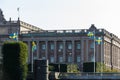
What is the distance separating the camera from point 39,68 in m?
114

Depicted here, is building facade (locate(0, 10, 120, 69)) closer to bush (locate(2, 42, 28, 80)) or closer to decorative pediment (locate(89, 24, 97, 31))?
decorative pediment (locate(89, 24, 97, 31))

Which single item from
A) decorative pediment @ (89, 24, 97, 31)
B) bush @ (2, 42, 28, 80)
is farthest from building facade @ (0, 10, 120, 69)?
bush @ (2, 42, 28, 80)

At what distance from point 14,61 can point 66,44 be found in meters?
63.5

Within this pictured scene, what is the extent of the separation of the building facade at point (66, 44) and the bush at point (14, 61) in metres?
55.7

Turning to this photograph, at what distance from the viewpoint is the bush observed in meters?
111

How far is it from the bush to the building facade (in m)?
55.7

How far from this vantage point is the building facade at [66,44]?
171250 mm

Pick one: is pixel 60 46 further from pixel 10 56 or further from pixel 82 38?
pixel 10 56

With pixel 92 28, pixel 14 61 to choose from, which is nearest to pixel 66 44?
pixel 92 28

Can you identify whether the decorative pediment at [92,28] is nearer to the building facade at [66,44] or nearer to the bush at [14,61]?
the building facade at [66,44]

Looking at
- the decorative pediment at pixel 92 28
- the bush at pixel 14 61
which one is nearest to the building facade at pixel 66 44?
the decorative pediment at pixel 92 28

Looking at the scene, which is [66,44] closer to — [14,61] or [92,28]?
[92,28]

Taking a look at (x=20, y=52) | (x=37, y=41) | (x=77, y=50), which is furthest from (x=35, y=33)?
(x=20, y=52)

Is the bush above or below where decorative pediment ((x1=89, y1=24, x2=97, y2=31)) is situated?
below
